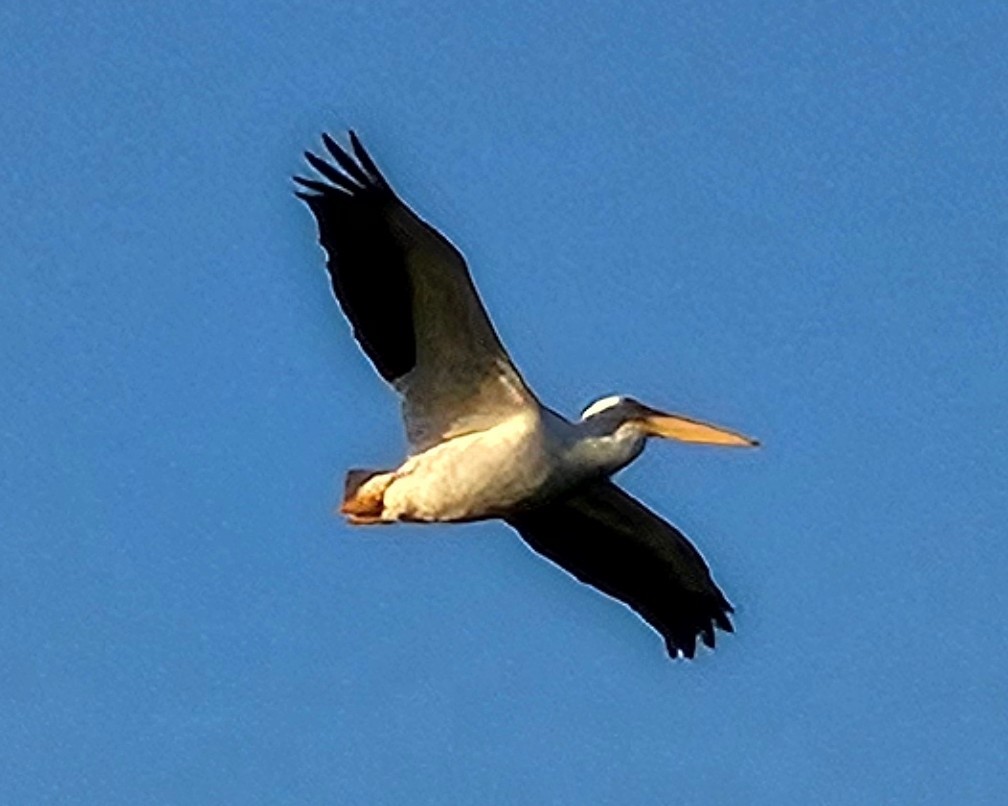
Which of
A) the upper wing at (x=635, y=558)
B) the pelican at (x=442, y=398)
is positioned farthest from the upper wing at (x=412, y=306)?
the upper wing at (x=635, y=558)

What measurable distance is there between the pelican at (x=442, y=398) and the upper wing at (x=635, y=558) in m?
0.67

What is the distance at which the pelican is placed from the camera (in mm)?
19719

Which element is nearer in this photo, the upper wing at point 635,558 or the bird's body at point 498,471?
the bird's body at point 498,471

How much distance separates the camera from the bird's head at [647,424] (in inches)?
798

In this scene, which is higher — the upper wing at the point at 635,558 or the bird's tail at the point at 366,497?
the upper wing at the point at 635,558

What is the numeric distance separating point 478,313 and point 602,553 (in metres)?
2.43

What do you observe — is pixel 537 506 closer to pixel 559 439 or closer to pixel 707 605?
pixel 559 439

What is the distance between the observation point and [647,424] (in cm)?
2038

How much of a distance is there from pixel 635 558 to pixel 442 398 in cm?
212

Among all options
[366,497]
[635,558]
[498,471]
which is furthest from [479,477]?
[635,558]

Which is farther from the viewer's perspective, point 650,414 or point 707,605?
point 707,605

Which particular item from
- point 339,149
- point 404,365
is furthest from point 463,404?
point 339,149

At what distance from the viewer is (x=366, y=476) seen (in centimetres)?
2027

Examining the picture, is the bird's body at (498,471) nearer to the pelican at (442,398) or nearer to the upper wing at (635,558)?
the pelican at (442,398)
